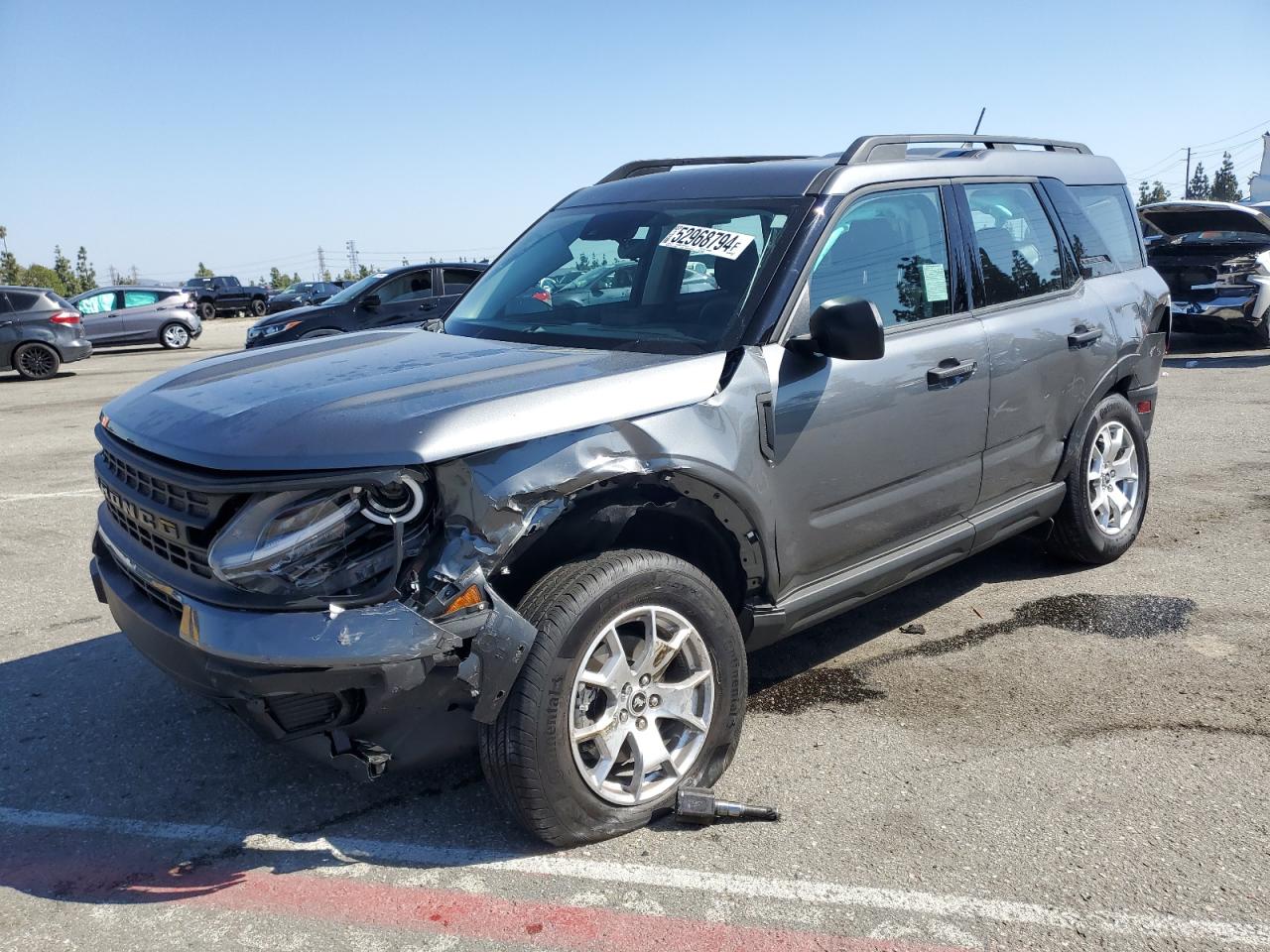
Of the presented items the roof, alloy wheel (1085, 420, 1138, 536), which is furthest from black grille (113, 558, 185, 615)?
alloy wheel (1085, 420, 1138, 536)

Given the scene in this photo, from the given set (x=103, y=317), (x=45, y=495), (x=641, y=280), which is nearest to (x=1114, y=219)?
(x=641, y=280)

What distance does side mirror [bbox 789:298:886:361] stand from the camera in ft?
→ 10.9

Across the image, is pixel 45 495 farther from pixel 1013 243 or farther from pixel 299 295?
pixel 299 295

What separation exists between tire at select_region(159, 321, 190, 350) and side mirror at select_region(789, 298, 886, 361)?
935 inches

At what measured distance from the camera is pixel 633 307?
3.85 meters

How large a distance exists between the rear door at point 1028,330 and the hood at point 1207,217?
9.62m

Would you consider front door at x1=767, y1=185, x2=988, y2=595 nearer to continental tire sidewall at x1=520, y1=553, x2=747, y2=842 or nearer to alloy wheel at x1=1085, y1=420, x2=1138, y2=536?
continental tire sidewall at x1=520, y1=553, x2=747, y2=842

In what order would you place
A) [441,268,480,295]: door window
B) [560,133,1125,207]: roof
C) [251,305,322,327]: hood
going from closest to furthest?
[560,133,1125,207]: roof
[251,305,322,327]: hood
[441,268,480,295]: door window

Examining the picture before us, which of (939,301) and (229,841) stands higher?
(939,301)

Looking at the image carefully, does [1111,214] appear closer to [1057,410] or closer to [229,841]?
[1057,410]

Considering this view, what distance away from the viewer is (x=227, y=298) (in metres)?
41.5

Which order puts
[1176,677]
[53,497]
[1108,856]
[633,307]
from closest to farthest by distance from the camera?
[1108,856], [633,307], [1176,677], [53,497]

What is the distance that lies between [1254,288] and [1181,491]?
7446 mm

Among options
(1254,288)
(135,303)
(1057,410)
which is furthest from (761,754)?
(135,303)
